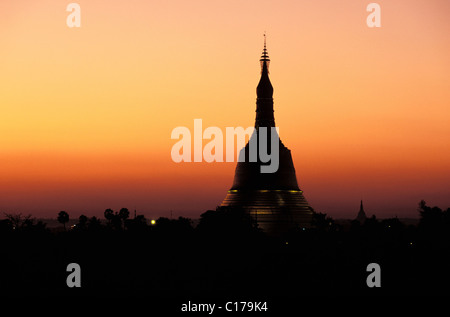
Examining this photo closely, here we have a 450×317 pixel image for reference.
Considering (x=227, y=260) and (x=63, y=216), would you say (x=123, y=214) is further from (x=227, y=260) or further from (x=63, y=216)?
(x=227, y=260)

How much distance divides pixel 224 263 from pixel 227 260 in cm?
118

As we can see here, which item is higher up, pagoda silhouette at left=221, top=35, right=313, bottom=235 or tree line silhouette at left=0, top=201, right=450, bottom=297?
pagoda silhouette at left=221, top=35, right=313, bottom=235

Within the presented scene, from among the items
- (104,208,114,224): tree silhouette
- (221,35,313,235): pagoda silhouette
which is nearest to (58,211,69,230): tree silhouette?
(104,208,114,224): tree silhouette

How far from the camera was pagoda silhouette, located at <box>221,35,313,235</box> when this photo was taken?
13638 cm

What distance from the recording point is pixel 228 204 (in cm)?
14050

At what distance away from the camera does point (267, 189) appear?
5492 inches

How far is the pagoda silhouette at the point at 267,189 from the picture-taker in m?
A: 136

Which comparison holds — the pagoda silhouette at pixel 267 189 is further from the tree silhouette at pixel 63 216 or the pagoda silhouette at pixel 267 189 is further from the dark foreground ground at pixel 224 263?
the tree silhouette at pixel 63 216

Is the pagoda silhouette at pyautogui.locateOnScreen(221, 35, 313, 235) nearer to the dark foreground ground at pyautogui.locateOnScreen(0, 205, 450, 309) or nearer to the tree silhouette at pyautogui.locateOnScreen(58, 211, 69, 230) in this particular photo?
the dark foreground ground at pyautogui.locateOnScreen(0, 205, 450, 309)

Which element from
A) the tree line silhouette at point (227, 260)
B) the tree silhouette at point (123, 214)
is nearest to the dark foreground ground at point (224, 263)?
the tree line silhouette at point (227, 260)

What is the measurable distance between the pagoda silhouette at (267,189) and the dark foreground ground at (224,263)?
13027mm

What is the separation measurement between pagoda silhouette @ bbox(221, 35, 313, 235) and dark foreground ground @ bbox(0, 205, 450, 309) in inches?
513
